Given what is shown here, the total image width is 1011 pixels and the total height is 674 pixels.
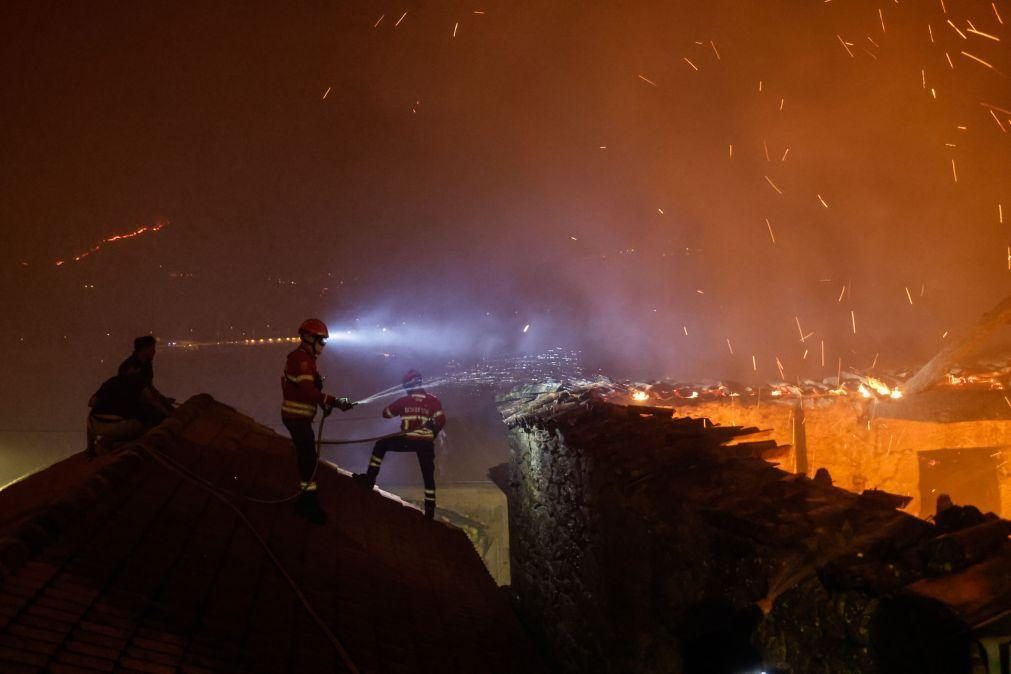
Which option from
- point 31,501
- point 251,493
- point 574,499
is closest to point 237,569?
point 251,493

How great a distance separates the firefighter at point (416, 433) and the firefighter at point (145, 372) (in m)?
2.93

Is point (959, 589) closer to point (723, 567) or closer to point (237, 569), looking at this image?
point (723, 567)

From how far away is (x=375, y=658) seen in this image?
4203 millimetres

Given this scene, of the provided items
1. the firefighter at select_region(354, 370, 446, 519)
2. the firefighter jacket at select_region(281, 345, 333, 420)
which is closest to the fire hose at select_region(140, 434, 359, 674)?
the firefighter jacket at select_region(281, 345, 333, 420)

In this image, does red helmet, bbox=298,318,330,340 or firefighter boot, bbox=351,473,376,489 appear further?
firefighter boot, bbox=351,473,376,489

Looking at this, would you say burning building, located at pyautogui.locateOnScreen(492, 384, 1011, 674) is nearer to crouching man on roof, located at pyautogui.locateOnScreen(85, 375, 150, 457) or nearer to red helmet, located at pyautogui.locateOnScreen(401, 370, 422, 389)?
red helmet, located at pyautogui.locateOnScreen(401, 370, 422, 389)

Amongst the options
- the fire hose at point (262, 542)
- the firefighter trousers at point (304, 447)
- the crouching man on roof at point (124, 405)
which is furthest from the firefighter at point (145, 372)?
the firefighter trousers at point (304, 447)

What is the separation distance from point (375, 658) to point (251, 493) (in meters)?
2.80

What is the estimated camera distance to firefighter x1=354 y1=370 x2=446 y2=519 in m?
8.87

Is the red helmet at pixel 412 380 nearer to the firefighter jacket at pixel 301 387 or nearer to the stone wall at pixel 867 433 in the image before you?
the firefighter jacket at pixel 301 387

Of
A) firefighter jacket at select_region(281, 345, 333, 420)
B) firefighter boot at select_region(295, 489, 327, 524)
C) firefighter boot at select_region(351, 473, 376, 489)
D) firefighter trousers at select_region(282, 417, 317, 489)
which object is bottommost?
firefighter boot at select_region(351, 473, 376, 489)

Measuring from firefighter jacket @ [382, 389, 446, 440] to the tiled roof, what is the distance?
157cm

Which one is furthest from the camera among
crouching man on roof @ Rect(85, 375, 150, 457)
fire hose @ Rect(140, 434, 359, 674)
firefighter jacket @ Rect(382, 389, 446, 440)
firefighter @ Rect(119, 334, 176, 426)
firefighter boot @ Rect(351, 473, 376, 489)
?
firefighter jacket @ Rect(382, 389, 446, 440)

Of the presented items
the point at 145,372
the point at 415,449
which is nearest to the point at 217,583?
the point at 145,372
